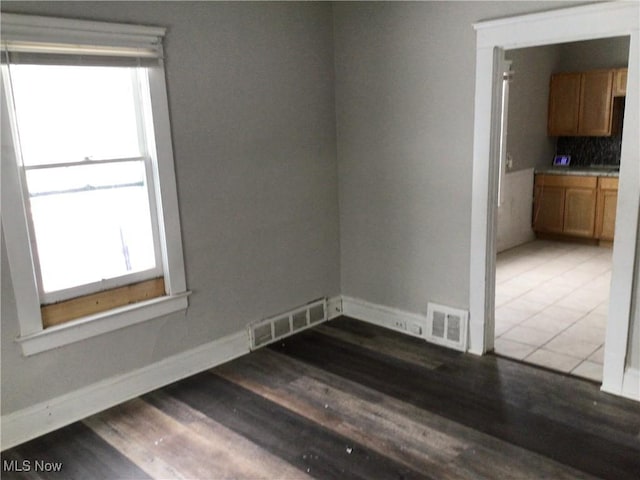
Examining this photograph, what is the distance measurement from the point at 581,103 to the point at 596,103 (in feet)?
0.56

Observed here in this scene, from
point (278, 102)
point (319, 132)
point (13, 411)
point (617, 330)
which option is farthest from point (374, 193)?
point (13, 411)

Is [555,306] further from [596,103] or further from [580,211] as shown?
[596,103]

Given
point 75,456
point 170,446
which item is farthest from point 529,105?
point 75,456

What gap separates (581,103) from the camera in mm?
6359

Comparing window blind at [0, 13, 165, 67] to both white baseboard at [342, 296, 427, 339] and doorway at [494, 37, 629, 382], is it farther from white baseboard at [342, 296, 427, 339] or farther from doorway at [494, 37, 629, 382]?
doorway at [494, 37, 629, 382]

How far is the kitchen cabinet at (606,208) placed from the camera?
5.96 m

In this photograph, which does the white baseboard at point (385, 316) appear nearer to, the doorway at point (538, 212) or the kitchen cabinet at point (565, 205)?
the doorway at point (538, 212)

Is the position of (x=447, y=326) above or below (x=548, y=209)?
below

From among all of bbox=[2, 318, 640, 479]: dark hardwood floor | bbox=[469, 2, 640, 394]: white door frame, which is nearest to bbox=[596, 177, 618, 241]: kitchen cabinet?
bbox=[469, 2, 640, 394]: white door frame

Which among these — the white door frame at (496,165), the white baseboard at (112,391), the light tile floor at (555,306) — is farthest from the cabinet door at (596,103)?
the white baseboard at (112,391)

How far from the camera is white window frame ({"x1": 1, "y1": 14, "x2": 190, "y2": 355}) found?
2.57 metres

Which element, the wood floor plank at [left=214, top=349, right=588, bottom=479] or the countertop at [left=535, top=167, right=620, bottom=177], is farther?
the countertop at [left=535, top=167, right=620, bottom=177]

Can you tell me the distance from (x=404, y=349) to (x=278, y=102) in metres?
1.90

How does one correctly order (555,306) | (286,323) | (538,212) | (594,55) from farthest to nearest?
(538,212)
(594,55)
(555,306)
(286,323)
